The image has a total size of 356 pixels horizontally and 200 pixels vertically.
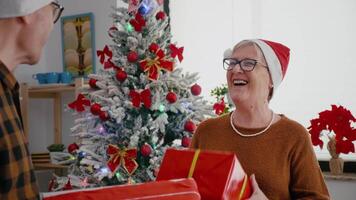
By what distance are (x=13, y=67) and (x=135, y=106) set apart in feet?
5.97

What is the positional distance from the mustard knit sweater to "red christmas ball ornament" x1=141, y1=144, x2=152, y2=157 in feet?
3.14

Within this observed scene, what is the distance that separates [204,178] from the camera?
128cm

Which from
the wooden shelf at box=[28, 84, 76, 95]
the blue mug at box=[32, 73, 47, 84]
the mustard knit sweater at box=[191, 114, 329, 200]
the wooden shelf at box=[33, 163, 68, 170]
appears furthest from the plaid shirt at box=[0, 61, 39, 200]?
the blue mug at box=[32, 73, 47, 84]

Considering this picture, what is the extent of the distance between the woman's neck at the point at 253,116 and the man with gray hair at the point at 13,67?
1017mm

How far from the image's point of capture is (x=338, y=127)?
2916 millimetres

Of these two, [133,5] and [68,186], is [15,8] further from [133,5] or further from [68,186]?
[68,186]

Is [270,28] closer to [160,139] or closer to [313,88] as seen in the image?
[313,88]

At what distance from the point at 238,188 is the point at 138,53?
148cm

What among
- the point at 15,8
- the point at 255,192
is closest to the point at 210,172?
the point at 255,192

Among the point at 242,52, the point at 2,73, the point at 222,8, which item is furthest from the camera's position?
the point at 222,8

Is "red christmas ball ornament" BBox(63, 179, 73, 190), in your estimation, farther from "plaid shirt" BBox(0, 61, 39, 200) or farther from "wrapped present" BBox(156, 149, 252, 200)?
"plaid shirt" BBox(0, 61, 39, 200)

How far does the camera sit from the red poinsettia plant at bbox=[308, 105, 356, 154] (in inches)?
114

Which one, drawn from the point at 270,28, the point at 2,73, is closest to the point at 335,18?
the point at 270,28

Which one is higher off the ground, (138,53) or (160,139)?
(138,53)
